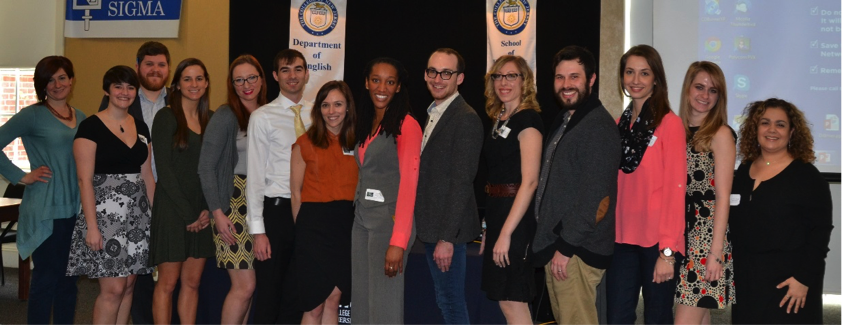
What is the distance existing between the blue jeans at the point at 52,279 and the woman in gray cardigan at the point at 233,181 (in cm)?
88

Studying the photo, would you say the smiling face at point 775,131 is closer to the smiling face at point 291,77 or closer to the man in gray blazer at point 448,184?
the man in gray blazer at point 448,184

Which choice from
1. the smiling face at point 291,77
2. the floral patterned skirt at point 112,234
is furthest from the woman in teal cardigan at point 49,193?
the smiling face at point 291,77

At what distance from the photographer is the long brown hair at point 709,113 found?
118 inches

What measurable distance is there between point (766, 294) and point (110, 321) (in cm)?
327

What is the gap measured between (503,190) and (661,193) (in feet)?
2.21

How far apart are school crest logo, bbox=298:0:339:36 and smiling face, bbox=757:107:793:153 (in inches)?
163

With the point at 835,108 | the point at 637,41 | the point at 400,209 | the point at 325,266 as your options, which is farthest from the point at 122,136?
the point at 835,108

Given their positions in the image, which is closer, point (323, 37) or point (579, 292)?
point (579, 292)

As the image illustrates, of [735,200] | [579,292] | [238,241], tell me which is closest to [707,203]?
[735,200]

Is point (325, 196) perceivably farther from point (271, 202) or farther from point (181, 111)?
point (181, 111)

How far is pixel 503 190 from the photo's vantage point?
2.89 m

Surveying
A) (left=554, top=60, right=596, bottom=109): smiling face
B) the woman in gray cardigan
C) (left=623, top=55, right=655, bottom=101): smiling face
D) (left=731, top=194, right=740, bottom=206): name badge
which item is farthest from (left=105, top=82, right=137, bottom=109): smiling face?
(left=731, top=194, right=740, bottom=206): name badge

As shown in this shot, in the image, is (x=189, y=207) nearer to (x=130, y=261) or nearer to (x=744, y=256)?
(x=130, y=261)

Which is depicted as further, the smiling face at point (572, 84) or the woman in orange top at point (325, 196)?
the woman in orange top at point (325, 196)
